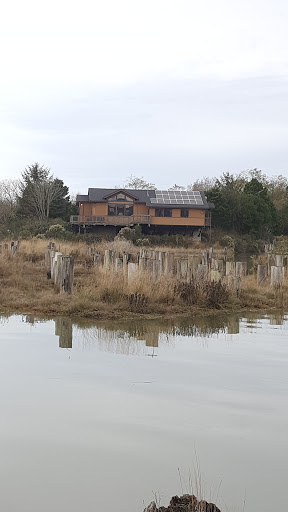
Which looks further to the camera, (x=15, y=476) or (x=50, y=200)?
(x=50, y=200)

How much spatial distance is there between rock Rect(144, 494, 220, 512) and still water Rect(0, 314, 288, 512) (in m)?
0.46

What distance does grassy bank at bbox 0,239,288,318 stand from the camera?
49.2 feet

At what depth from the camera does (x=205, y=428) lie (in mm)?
6832

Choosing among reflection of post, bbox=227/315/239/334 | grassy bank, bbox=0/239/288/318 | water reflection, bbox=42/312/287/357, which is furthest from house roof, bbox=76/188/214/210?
water reflection, bbox=42/312/287/357

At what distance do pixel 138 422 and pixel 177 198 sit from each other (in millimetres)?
57688

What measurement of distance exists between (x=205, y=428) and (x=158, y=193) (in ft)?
193

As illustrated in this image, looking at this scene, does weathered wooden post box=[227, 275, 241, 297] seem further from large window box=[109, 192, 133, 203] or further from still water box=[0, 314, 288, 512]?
large window box=[109, 192, 133, 203]

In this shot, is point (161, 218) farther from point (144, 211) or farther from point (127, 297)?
point (127, 297)

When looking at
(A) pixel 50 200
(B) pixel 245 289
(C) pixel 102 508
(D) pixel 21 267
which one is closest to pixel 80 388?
(C) pixel 102 508

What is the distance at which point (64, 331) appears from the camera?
12.7 m

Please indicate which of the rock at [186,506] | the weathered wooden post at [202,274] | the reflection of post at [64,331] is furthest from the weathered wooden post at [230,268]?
the rock at [186,506]

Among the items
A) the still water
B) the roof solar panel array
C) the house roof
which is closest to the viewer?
the still water

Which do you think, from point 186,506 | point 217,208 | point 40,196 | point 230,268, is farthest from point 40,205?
point 186,506

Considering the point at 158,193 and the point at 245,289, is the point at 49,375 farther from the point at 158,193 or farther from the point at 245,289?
the point at 158,193
